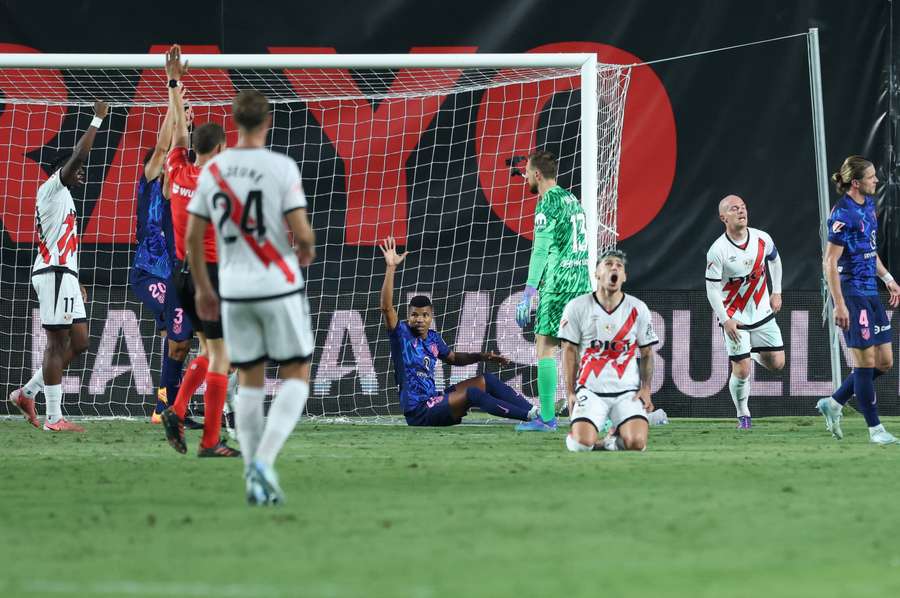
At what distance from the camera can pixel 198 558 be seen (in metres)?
4.30

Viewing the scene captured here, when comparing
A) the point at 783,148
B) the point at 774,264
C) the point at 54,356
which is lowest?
the point at 54,356

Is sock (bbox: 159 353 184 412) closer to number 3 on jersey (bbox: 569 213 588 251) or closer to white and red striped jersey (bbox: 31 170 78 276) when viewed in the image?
white and red striped jersey (bbox: 31 170 78 276)

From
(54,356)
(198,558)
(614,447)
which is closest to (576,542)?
(198,558)

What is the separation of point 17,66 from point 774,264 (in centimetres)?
665

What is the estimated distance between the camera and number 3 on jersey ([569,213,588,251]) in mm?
10570

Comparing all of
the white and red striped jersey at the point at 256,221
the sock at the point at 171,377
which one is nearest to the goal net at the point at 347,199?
the sock at the point at 171,377

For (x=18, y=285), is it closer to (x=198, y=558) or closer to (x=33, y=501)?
(x=33, y=501)

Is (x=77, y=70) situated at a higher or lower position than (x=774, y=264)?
higher

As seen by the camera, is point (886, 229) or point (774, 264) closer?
point (774, 264)

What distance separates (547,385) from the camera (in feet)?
35.3

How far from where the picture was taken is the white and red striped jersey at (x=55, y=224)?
10.7 metres

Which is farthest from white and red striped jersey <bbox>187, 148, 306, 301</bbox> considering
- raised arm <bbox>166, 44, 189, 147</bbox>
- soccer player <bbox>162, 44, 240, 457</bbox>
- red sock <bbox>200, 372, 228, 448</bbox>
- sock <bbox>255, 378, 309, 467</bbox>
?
raised arm <bbox>166, 44, 189, 147</bbox>

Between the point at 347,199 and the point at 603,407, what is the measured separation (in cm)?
540

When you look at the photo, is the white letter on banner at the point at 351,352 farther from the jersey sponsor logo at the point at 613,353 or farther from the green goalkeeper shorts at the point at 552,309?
the jersey sponsor logo at the point at 613,353
